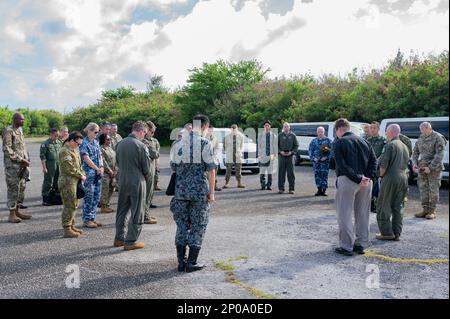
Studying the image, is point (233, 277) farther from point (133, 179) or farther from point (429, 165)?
point (429, 165)

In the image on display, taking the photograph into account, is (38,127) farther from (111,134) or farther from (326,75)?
(111,134)

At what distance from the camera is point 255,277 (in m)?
4.84

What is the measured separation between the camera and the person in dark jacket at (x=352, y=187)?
580 cm

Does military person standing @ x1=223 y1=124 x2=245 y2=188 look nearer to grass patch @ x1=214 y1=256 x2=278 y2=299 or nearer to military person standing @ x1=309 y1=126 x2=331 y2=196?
military person standing @ x1=309 y1=126 x2=331 y2=196

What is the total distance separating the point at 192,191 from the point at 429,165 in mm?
5415

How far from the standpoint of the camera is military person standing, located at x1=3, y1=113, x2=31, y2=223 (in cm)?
775

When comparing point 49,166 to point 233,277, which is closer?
point 233,277

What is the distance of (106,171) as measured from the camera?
8.83m

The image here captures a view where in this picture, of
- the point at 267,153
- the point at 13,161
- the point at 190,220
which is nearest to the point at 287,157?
the point at 267,153

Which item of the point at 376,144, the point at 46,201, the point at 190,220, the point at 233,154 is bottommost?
the point at 46,201

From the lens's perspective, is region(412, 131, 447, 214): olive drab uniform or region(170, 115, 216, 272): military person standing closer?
region(170, 115, 216, 272): military person standing

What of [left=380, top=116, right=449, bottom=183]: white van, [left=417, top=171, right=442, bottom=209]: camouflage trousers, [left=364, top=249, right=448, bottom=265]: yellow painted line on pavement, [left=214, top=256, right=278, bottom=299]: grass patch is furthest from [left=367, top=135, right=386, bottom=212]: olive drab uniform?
[left=380, top=116, right=449, bottom=183]: white van
